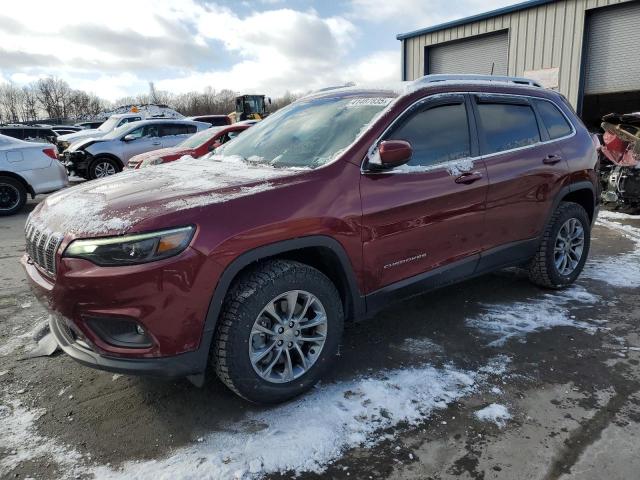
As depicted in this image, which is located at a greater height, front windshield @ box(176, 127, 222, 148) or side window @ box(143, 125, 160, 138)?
side window @ box(143, 125, 160, 138)

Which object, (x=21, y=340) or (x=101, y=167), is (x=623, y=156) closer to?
(x=21, y=340)

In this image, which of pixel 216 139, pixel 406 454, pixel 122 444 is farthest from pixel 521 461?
pixel 216 139

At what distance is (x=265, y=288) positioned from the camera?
8.20ft

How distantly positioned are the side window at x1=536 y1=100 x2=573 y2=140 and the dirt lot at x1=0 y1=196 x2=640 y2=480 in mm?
1610

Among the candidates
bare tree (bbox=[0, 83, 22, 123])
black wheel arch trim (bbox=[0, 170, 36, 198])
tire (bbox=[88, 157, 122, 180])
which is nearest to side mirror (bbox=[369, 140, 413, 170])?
black wheel arch trim (bbox=[0, 170, 36, 198])

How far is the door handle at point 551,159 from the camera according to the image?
400cm

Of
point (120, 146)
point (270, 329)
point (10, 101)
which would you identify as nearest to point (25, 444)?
point (270, 329)

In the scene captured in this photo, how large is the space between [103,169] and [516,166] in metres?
11.4

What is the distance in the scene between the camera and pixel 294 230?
2566 mm

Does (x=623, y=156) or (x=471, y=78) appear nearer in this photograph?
(x=471, y=78)

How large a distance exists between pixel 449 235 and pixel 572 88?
1112cm

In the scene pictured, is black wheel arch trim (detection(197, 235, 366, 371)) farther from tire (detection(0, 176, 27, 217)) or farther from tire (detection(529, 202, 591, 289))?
tire (detection(0, 176, 27, 217))

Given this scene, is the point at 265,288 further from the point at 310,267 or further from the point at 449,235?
the point at 449,235

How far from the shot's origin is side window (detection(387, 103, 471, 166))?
125 inches
